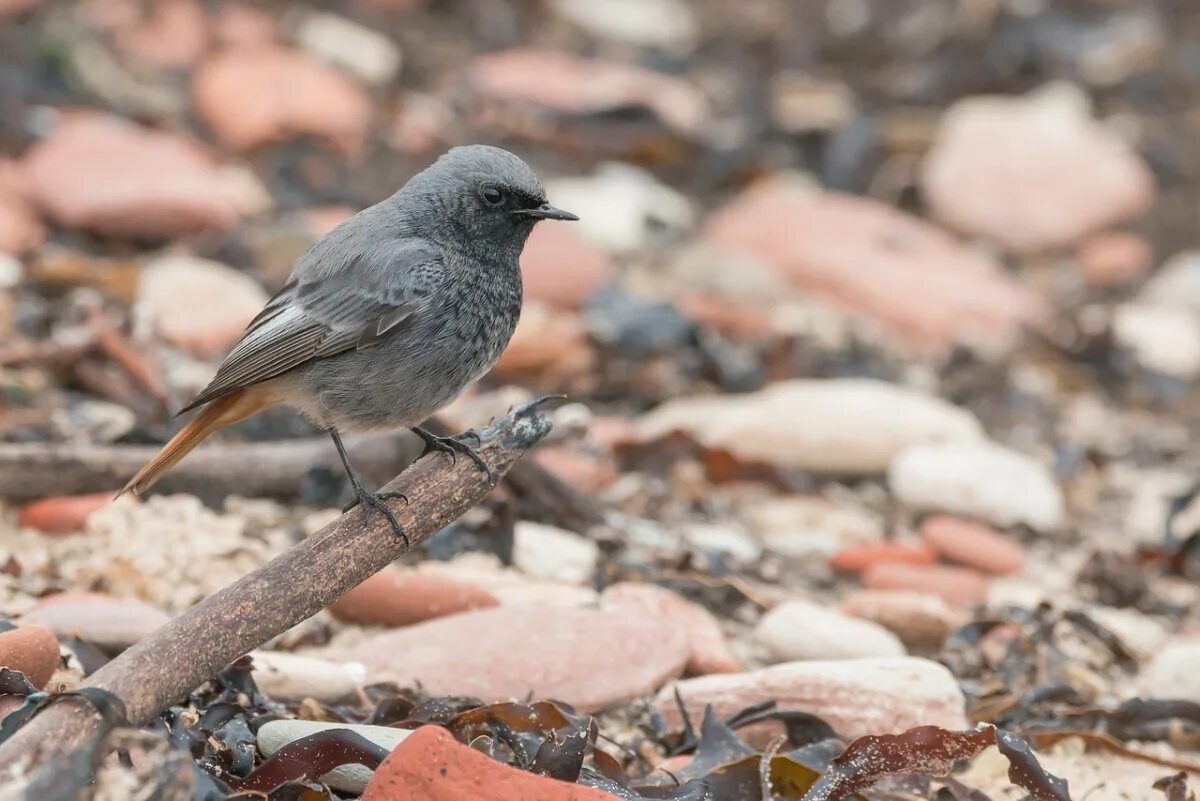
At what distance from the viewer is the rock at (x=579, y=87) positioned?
384 inches

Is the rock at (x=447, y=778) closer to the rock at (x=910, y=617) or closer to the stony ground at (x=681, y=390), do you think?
the stony ground at (x=681, y=390)

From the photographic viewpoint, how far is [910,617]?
17.4 feet

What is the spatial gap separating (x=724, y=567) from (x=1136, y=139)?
20.2 feet

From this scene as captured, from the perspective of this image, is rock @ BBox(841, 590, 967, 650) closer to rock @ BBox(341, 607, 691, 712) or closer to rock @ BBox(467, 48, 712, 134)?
rock @ BBox(341, 607, 691, 712)

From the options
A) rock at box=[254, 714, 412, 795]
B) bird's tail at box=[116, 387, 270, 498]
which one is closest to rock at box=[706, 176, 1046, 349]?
bird's tail at box=[116, 387, 270, 498]

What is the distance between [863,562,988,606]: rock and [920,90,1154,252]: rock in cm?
426

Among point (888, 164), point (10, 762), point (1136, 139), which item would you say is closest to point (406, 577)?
point (10, 762)

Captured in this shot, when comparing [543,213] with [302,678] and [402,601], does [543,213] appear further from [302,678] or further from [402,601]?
[302,678]

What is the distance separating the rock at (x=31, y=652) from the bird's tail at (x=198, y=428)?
25.4 inches

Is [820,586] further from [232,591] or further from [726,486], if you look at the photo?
[232,591]

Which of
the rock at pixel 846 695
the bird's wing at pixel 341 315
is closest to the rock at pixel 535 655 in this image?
the rock at pixel 846 695

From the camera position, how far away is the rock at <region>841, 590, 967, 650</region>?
527 cm

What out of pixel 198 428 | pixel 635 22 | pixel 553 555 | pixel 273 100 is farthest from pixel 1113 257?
pixel 198 428

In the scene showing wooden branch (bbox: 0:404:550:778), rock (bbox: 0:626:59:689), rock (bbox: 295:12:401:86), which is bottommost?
rock (bbox: 0:626:59:689)
